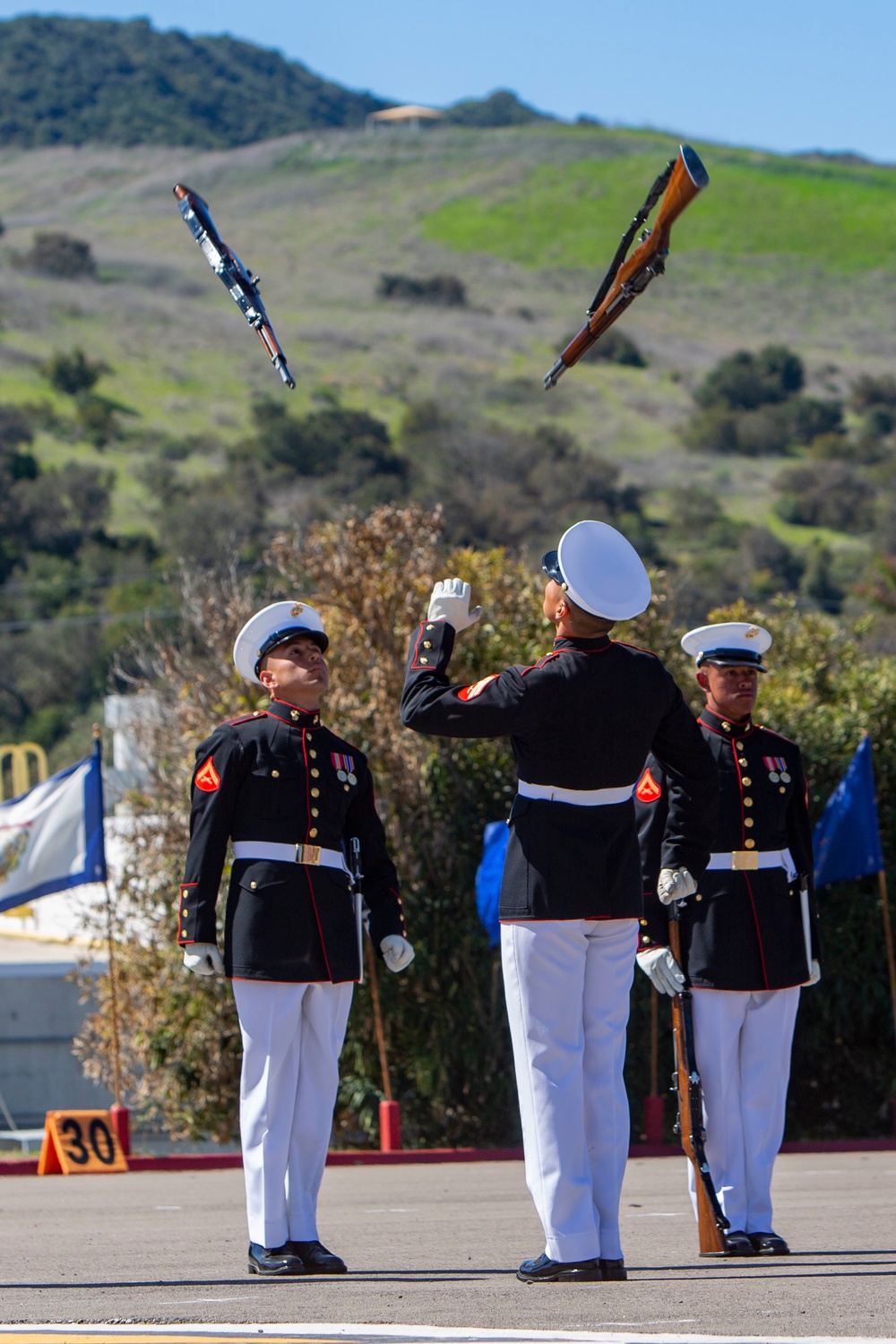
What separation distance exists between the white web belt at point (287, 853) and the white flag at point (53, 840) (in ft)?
19.5

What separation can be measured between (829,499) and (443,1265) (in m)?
71.9

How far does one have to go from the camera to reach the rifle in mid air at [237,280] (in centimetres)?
582

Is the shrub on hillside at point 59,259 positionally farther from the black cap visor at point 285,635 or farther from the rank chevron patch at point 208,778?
the rank chevron patch at point 208,778

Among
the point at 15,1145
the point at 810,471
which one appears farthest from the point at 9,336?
the point at 15,1145

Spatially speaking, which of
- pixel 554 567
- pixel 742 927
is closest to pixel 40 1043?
pixel 742 927

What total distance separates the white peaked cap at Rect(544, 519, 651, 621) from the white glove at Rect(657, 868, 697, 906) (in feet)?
3.10

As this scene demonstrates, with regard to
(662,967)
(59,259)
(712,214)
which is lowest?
(662,967)

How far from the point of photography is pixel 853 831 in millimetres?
11383

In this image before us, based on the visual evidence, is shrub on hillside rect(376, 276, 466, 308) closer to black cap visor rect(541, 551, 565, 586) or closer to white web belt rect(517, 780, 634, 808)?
black cap visor rect(541, 551, 565, 586)

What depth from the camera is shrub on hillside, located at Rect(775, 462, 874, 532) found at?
74.2 meters

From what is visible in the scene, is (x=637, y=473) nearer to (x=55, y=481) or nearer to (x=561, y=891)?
(x=55, y=481)

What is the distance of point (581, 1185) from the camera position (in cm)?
482

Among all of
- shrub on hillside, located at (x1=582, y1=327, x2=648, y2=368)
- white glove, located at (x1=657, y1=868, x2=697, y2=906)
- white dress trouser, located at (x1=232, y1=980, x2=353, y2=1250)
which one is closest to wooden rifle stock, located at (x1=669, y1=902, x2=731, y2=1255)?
white glove, located at (x1=657, y1=868, x2=697, y2=906)

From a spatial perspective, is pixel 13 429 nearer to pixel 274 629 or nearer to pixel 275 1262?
pixel 274 629
